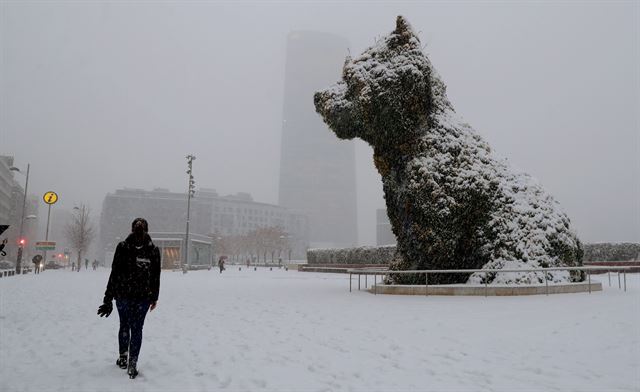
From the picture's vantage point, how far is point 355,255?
36438mm

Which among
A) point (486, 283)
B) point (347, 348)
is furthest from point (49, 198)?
point (347, 348)

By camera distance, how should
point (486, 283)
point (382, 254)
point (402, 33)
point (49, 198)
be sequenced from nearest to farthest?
point (486, 283) < point (402, 33) < point (382, 254) < point (49, 198)

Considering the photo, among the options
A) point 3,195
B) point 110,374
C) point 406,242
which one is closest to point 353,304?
point 406,242

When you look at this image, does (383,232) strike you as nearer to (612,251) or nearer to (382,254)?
(382,254)

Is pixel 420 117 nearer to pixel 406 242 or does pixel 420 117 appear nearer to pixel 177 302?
pixel 406 242

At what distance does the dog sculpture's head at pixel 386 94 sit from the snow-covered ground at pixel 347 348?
5.61 meters

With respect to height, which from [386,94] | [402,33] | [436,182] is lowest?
[436,182]

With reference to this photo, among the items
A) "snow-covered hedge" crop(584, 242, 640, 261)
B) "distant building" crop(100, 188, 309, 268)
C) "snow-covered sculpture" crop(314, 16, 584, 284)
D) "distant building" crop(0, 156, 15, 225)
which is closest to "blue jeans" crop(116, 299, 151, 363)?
"snow-covered sculpture" crop(314, 16, 584, 284)

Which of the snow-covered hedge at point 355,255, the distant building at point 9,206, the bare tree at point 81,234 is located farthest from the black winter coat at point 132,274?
the distant building at point 9,206

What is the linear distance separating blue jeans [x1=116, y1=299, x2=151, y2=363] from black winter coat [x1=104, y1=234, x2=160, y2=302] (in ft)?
0.24

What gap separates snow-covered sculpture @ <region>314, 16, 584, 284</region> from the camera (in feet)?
42.1

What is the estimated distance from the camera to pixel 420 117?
46.1 feet

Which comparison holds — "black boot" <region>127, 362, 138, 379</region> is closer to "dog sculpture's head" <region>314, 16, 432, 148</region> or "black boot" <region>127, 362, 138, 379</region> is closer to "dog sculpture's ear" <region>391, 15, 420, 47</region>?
"dog sculpture's head" <region>314, 16, 432, 148</region>

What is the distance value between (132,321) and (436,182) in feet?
32.3
